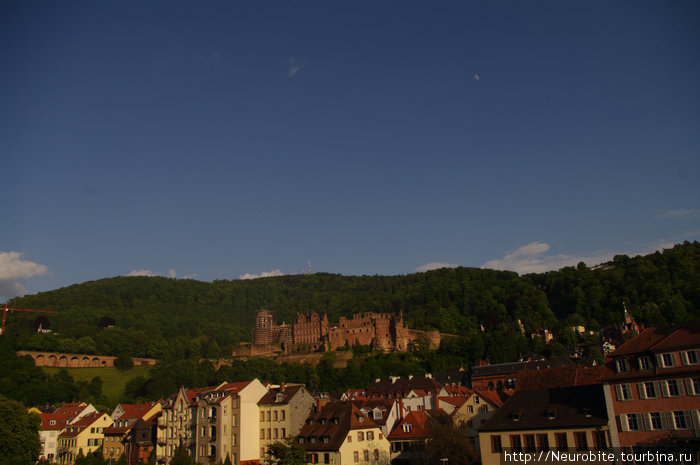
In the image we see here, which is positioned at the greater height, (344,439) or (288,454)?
(344,439)

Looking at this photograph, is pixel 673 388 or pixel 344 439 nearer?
pixel 673 388

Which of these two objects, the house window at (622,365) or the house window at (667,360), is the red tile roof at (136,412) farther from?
the house window at (667,360)

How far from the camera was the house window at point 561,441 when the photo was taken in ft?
138

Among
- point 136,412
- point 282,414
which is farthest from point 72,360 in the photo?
point 282,414

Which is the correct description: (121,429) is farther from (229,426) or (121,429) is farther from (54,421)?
(229,426)

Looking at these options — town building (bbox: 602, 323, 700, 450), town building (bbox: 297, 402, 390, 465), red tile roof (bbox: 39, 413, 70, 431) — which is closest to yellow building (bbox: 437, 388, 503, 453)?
town building (bbox: 297, 402, 390, 465)

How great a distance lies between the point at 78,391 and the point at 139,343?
2258 inches

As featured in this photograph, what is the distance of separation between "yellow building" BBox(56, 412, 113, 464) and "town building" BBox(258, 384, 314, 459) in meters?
35.1

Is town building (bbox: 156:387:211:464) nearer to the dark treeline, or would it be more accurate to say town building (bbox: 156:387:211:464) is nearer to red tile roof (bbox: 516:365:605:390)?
red tile roof (bbox: 516:365:605:390)

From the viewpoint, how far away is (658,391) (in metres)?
39.6

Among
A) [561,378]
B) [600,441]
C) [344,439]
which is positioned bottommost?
[344,439]

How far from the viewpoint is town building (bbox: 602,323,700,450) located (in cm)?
3812

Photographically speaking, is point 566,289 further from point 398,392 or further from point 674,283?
point 398,392

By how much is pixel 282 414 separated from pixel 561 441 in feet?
105
